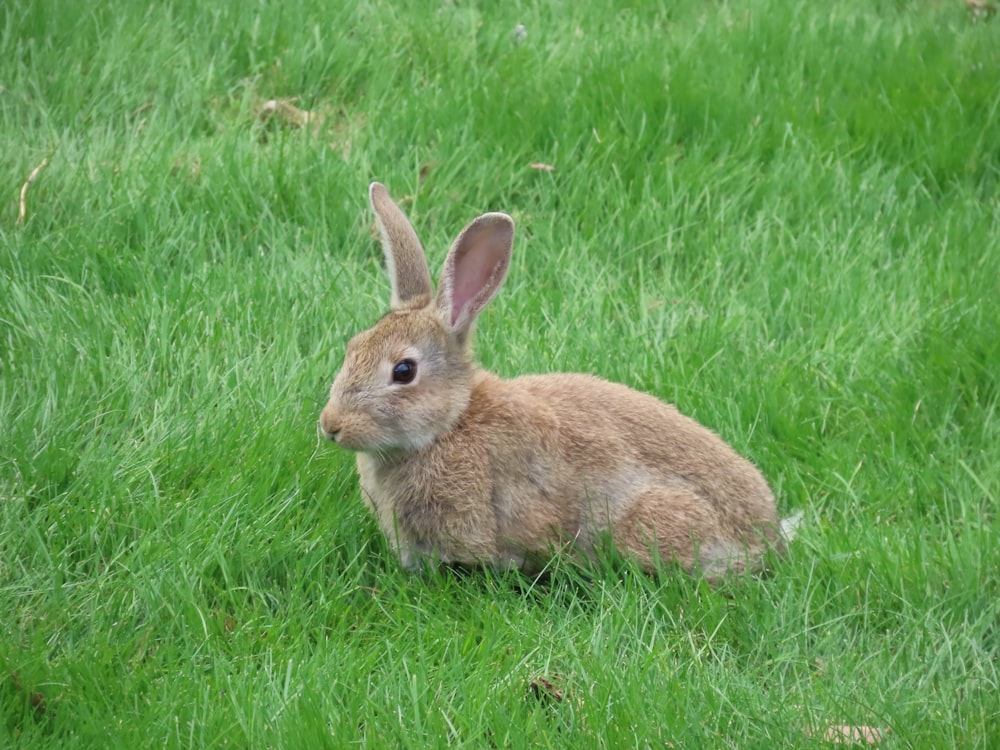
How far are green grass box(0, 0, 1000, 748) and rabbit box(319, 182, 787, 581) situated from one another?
0.44ft

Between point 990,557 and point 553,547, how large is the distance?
59.3 inches

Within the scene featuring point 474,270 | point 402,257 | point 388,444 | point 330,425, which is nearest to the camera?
point 330,425

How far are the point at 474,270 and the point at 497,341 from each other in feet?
2.94

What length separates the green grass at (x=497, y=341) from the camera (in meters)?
3.86

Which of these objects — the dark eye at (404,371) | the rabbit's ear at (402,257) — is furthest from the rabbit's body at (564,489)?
the rabbit's ear at (402,257)

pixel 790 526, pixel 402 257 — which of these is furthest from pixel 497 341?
pixel 790 526

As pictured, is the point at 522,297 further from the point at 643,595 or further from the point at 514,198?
the point at 643,595

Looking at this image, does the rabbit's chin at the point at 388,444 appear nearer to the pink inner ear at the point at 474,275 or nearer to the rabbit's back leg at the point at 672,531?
the pink inner ear at the point at 474,275

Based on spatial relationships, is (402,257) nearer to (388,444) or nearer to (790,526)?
(388,444)

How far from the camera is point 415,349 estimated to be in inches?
184

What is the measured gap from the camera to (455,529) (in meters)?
4.58

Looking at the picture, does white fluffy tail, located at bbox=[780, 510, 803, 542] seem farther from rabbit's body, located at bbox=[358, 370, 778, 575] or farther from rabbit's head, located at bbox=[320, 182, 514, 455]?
rabbit's head, located at bbox=[320, 182, 514, 455]

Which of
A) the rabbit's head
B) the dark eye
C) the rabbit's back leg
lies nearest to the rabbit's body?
the rabbit's back leg

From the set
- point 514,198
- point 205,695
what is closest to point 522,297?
point 514,198
